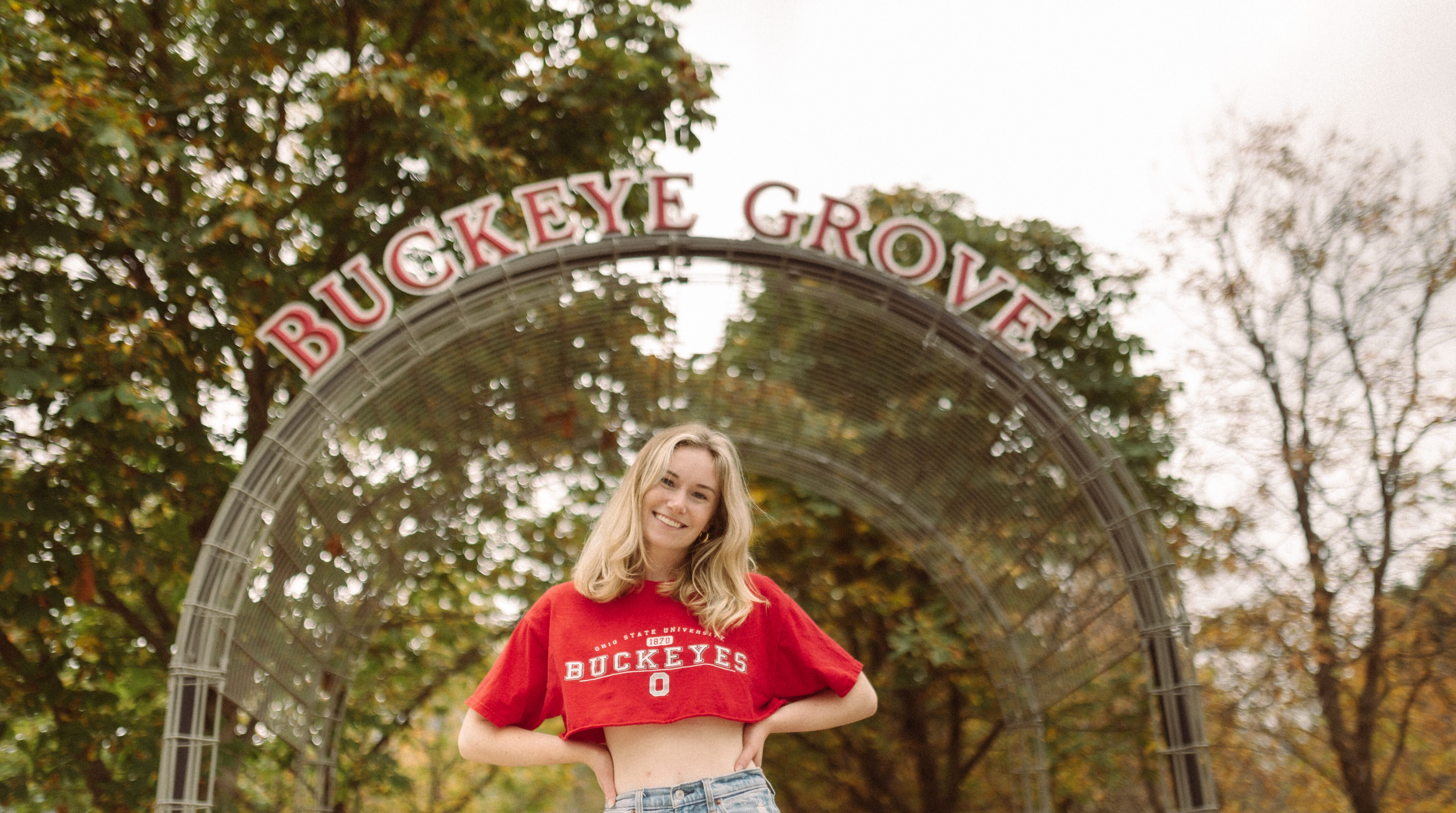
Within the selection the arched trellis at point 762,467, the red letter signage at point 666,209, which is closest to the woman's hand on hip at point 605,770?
the arched trellis at point 762,467

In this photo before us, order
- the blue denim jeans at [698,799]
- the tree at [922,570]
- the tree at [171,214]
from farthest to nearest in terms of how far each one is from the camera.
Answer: the tree at [922,570]
the tree at [171,214]
the blue denim jeans at [698,799]

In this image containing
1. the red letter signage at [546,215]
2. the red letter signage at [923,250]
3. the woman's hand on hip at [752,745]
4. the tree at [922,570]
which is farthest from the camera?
the tree at [922,570]

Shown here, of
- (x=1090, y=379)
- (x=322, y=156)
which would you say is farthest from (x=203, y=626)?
(x=1090, y=379)

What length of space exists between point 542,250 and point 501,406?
1.70m

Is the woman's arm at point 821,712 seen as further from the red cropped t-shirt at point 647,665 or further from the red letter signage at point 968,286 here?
the red letter signage at point 968,286

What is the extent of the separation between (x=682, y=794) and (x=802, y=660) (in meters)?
0.41

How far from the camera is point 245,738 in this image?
24.7ft

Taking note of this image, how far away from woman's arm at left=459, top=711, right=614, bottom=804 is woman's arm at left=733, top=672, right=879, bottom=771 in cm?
31

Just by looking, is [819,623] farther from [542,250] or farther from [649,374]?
[542,250]

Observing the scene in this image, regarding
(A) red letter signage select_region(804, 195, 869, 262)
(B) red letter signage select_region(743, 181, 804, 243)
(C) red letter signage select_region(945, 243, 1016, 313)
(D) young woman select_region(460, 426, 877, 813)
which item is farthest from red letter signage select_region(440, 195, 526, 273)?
(D) young woman select_region(460, 426, 877, 813)

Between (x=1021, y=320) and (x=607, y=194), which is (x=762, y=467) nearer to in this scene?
(x=1021, y=320)

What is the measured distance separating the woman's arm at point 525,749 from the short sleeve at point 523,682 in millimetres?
25

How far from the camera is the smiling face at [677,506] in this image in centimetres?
237

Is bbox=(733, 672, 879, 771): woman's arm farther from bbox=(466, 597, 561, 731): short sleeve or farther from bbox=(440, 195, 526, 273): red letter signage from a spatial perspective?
bbox=(440, 195, 526, 273): red letter signage
